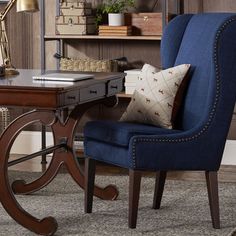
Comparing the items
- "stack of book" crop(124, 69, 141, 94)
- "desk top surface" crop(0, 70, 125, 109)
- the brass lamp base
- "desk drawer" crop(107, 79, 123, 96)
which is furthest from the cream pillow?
"stack of book" crop(124, 69, 141, 94)

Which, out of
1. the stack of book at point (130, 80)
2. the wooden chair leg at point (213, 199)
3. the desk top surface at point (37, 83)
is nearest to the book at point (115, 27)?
the stack of book at point (130, 80)

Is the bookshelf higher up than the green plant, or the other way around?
the green plant

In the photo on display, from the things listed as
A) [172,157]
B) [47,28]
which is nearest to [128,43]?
[47,28]

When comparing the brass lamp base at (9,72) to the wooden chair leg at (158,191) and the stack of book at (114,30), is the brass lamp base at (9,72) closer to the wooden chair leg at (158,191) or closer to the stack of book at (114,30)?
the wooden chair leg at (158,191)

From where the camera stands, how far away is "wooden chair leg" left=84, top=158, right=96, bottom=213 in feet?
13.5

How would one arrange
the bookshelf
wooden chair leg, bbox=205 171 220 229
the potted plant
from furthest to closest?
the potted plant
the bookshelf
wooden chair leg, bbox=205 171 220 229

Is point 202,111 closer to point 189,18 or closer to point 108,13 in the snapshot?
point 189,18

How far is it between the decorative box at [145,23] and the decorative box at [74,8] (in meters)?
0.29

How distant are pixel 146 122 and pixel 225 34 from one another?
2.02ft

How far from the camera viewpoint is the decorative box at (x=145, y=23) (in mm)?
5336

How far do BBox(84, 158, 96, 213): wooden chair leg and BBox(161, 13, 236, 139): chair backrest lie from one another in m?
0.52

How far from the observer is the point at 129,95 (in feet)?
17.6

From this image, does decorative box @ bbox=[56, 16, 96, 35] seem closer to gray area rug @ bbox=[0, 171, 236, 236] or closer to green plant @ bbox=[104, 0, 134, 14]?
green plant @ bbox=[104, 0, 134, 14]

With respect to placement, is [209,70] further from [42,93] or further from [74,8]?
[74,8]
